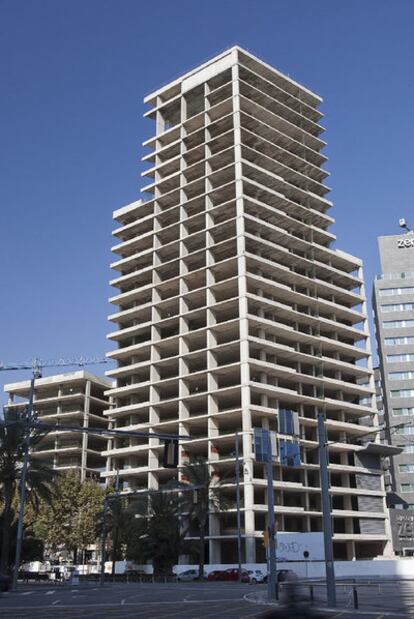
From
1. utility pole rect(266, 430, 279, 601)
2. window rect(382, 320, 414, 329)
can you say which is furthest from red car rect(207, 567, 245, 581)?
window rect(382, 320, 414, 329)

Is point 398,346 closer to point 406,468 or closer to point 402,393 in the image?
point 402,393

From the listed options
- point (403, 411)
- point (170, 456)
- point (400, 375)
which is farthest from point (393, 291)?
point (170, 456)

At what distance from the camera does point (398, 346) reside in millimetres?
112750

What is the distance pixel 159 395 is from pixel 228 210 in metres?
26.6

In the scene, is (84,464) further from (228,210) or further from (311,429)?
(228,210)

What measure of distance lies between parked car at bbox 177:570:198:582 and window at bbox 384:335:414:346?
58.5m

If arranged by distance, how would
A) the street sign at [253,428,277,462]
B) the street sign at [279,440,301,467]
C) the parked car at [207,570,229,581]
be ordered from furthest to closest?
the parked car at [207,570,229,581] → the street sign at [279,440,301,467] → the street sign at [253,428,277,462]

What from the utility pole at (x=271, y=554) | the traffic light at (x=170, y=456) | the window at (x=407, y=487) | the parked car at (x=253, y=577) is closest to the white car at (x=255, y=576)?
the parked car at (x=253, y=577)

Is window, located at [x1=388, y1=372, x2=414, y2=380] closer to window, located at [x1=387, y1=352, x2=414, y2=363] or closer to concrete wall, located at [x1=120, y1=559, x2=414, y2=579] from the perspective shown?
window, located at [x1=387, y1=352, x2=414, y2=363]

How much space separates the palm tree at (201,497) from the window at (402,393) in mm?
47103

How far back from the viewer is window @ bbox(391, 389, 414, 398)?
4341 inches

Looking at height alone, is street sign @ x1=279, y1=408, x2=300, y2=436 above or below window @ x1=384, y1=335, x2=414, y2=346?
below

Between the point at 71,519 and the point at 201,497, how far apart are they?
26.5 metres

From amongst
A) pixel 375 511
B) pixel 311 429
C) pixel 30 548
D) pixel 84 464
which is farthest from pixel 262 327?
pixel 84 464
